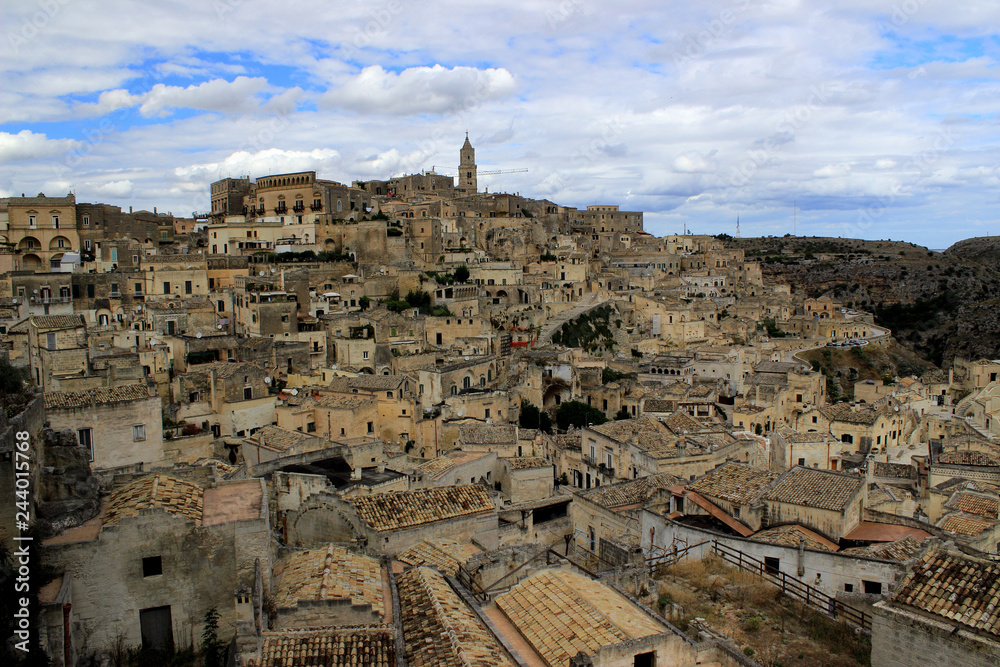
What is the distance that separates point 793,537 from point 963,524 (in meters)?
7.19

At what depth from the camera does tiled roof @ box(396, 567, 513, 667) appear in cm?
897

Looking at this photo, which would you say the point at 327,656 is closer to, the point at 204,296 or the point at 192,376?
the point at 192,376

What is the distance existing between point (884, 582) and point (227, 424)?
2186cm

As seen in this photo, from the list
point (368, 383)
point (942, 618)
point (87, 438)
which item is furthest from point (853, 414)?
point (87, 438)

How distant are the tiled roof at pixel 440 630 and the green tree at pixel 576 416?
24527mm

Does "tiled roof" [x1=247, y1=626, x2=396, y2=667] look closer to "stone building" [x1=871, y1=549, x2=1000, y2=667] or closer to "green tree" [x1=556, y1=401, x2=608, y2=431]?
"stone building" [x1=871, y1=549, x2=1000, y2=667]

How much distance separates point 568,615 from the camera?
973 centimetres

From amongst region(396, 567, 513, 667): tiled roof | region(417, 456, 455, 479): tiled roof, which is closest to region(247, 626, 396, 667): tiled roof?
region(396, 567, 513, 667): tiled roof

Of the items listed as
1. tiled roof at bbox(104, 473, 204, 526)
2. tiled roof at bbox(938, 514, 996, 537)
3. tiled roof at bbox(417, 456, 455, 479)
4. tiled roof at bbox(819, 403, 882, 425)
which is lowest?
tiled roof at bbox(819, 403, 882, 425)

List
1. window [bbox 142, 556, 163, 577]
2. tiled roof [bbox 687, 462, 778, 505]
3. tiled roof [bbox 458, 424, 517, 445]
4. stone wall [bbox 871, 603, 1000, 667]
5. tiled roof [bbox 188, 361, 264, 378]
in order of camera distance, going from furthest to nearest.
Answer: tiled roof [bbox 188, 361, 264, 378] → tiled roof [bbox 458, 424, 517, 445] → tiled roof [bbox 687, 462, 778, 505] → window [bbox 142, 556, 163, 577] → stone wall [bbox 871, 603, 1000, 667]

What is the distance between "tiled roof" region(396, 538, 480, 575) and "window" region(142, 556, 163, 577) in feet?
13.9

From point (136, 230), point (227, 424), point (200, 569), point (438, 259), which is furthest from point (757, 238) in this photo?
point (200, 569)

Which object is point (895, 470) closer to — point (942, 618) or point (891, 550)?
point (891, 550)

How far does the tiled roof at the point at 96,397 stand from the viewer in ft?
56.1
